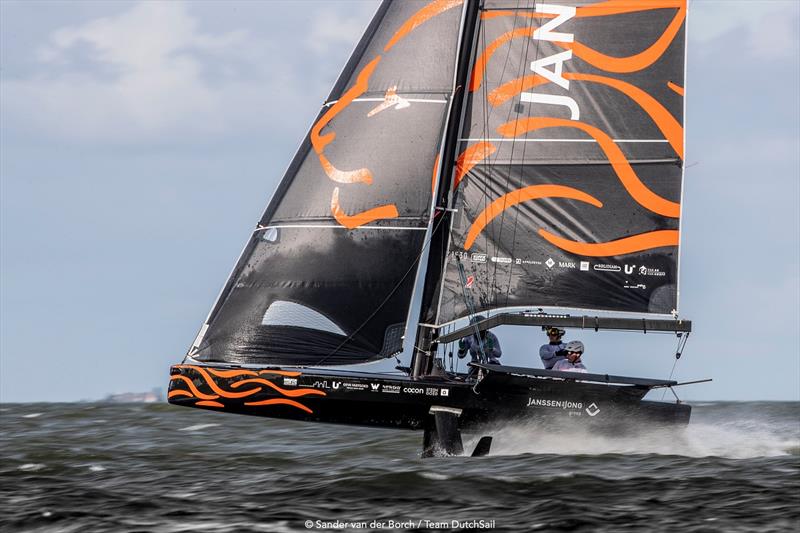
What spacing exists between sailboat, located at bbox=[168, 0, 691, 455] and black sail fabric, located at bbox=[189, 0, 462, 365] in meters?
0.02

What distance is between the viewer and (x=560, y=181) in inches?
669

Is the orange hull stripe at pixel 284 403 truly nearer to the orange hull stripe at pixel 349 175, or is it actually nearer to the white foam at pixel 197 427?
Answer: the orange hull stripe at pixel 349 175

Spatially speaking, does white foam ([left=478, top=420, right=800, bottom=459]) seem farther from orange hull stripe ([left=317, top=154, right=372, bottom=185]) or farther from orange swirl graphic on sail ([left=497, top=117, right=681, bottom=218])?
orange hull stripe ([left=317, top=154, right=372, bottom=185])

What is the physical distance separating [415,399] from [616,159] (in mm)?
4556

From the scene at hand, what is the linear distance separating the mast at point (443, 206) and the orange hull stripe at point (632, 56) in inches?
58.7

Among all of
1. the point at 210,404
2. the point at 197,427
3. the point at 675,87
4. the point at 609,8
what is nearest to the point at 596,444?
the point at 210,404

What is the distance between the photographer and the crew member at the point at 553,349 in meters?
16.7

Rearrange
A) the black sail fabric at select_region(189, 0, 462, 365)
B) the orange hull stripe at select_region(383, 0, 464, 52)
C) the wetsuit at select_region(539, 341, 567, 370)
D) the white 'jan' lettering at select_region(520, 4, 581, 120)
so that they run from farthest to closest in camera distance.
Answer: the white 'jan' lettering at select_region(520, 4, 581, 120) → the orange hull stripe at select_region(383, 0, 464, 52) → the wetsuit at select_region(539, 341, 567, 370) → the black sail fabric at select_region(189, 0, 462, 365)

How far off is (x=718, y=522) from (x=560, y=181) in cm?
690

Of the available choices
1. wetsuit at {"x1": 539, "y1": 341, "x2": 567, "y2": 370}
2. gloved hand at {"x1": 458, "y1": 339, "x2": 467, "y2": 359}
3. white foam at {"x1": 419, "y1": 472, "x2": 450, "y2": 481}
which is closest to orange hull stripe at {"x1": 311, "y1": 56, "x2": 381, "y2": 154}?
gloved hand at {"x1": 458, "y1": 339, "x2": 467, "y2": 359}

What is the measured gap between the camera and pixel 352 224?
1638 centimetres

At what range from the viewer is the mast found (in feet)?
55.0

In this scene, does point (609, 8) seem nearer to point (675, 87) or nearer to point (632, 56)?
point (632, 56)

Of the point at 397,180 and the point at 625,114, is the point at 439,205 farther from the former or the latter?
the point at 625,114
